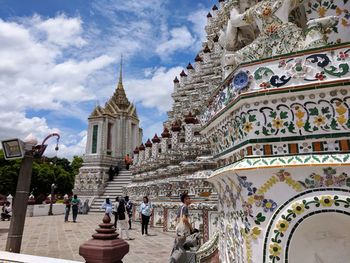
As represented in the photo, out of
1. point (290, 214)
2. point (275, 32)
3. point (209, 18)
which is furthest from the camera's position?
point (209, 18)

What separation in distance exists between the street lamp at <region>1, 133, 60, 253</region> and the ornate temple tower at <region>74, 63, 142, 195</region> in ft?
77.9

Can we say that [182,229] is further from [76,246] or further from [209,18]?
[209,18]

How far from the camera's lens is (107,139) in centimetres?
3384

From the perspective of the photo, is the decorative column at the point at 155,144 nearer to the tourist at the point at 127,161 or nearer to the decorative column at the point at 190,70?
the decorative column at the point at 190,70

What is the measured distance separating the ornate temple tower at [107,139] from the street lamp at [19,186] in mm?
23746

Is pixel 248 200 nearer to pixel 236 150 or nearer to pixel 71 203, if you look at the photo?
pixel 236 150

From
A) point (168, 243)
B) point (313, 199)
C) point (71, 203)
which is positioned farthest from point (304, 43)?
point (71, 203)

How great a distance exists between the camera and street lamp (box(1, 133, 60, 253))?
640 centimetres

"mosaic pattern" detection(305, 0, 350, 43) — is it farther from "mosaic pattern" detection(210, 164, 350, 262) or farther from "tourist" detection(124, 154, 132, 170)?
"tourist" detection(124, 154, 132, 170)

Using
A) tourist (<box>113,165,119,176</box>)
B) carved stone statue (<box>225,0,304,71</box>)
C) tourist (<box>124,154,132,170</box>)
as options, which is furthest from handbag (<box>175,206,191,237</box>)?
tourist (<box>124,154,132,170</box>)

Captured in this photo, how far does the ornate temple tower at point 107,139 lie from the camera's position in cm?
3073

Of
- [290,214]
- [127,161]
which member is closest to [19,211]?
[290,214]

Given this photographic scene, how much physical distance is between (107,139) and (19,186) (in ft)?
90.6

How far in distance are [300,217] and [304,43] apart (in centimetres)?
184
